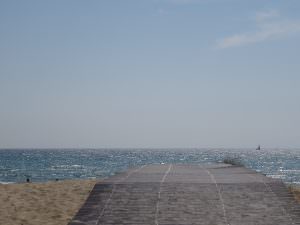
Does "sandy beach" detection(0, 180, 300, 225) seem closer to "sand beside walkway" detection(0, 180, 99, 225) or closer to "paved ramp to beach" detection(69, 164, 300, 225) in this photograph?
"sand beside walkway" detection(0, 180, 99, 225)

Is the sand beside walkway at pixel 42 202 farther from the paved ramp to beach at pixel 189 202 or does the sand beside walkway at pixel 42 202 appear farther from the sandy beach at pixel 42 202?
the paved ramp to beach at pixel 189 202

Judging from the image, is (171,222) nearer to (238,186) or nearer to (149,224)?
(149,224)

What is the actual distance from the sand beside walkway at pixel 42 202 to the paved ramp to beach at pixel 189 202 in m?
0.85

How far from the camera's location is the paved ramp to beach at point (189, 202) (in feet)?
49.7

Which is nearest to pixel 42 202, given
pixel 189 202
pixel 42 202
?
pixel 42 202

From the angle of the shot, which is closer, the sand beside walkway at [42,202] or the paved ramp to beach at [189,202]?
the paved ramp to beach at [189,202]

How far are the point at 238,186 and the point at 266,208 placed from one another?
242 cm

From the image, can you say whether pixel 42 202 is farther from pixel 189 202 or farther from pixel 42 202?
pixel 189 202

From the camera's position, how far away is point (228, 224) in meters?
14.7

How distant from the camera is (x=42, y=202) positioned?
18.6 m

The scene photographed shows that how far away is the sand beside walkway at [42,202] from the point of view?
52.9 ft

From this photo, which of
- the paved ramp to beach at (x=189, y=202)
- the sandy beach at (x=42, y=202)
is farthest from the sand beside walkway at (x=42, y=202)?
the paved ramp to beach at (x=189, y=202)

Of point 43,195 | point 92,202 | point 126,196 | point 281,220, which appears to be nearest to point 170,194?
point 126,196

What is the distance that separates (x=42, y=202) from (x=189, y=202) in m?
5.19
